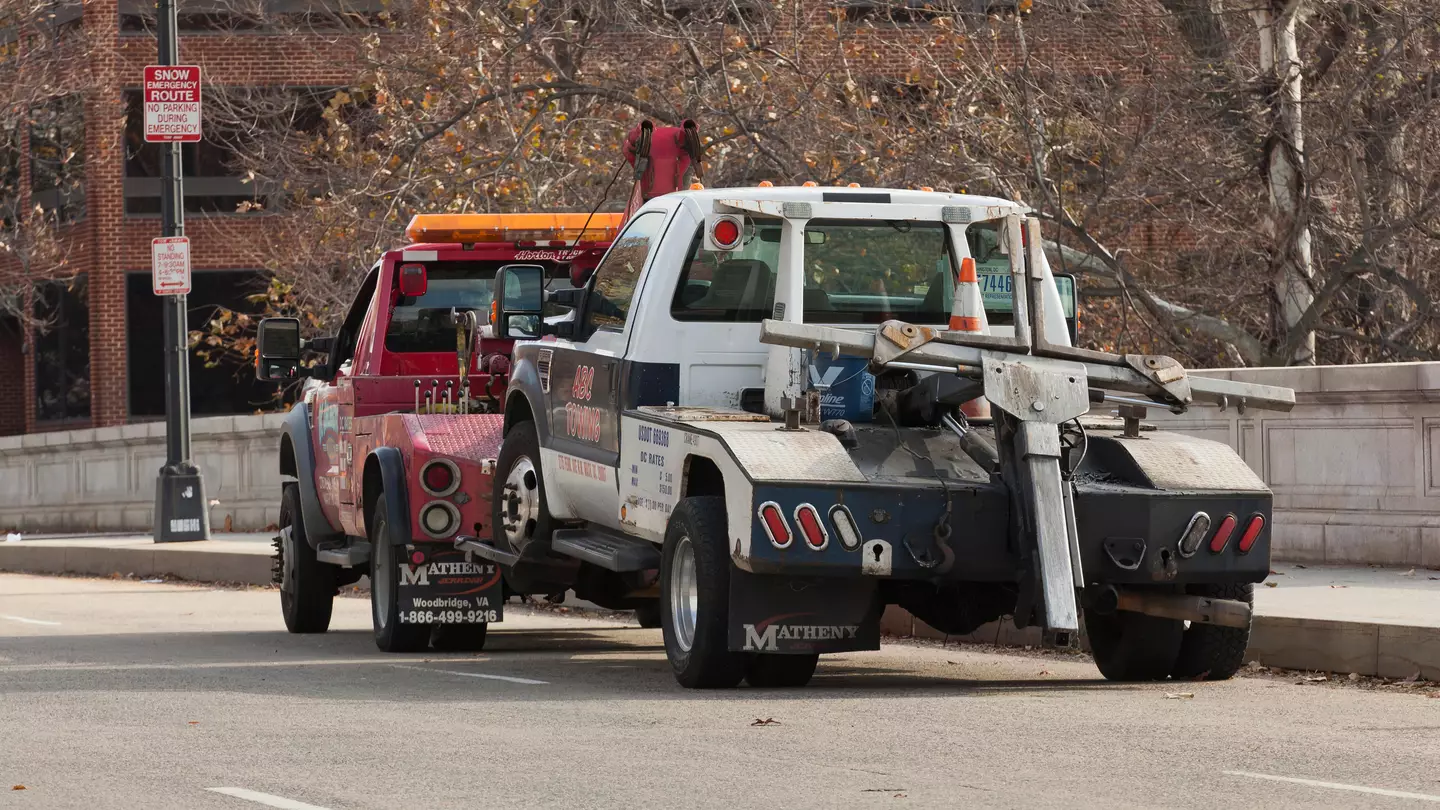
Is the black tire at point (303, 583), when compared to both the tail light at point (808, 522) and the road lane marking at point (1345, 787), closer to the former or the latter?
the tail light at point (808, 522)

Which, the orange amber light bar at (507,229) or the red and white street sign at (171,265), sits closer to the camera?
the orange amber light bar at (507,229)

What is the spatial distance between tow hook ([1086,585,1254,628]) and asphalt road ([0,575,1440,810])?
0.37 m

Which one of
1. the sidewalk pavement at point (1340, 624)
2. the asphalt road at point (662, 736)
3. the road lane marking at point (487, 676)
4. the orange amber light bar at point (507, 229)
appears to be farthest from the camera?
the orange amber light bar at point (507, 229)

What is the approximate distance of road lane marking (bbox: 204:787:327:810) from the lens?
7.23 meters

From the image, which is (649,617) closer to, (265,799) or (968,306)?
(968,306)

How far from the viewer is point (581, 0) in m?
25.2

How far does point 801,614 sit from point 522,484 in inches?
108

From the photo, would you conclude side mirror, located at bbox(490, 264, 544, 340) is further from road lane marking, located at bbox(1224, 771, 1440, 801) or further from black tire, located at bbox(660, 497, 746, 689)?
road lane marking, located at bbox(1224, 771, 1440, 801)

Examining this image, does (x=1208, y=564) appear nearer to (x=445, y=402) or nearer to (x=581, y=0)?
(x=445, y=402)

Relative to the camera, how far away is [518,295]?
1223 cm

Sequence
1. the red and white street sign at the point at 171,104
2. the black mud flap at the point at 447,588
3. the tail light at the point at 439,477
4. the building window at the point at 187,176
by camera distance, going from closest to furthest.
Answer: the tail light at the point at 439,477, the black mud flap at the point at 447,588, the red and white street sign at the point at 171,104, the building window at the point at 187,176

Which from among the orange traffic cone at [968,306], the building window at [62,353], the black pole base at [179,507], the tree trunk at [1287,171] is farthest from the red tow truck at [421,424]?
the building window at [62,353]

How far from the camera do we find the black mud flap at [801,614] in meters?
10.1

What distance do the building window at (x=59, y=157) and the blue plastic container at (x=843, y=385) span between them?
3210 centimetres
